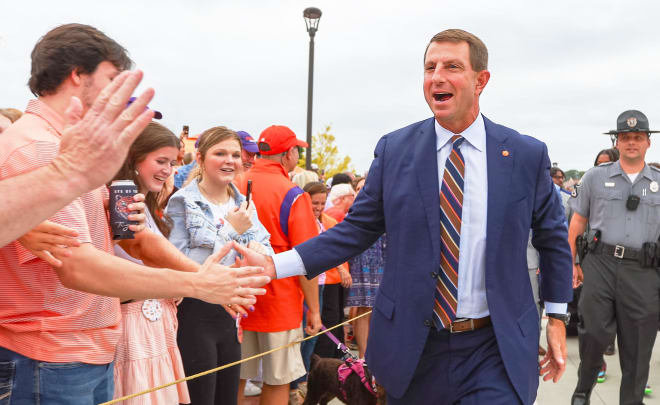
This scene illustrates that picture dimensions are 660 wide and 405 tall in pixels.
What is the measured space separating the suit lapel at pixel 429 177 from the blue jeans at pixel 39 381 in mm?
1587

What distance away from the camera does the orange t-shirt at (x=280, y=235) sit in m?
4.71

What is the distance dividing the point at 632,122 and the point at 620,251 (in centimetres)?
120

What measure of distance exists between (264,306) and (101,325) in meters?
2.38

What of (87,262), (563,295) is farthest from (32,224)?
(563,295)

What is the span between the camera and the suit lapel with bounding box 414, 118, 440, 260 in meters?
2.91

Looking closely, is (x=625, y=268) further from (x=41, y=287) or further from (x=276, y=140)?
(x=41, y=287)

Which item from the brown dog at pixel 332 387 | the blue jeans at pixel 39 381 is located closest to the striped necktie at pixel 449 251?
the brown dog at pixel 332 387

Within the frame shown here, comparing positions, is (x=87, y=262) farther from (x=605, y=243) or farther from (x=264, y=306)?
(x=605, y=243)

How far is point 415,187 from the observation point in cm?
301

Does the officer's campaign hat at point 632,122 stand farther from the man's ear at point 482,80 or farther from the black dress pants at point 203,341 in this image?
the black dress pants at point 203,341

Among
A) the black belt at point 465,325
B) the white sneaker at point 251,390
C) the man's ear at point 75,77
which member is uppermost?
the man's ear at point 75,77

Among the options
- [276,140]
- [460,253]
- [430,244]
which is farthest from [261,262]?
[276,140]

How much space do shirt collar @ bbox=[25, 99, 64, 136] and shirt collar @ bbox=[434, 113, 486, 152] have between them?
5.71 ft

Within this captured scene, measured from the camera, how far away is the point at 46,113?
221cm
